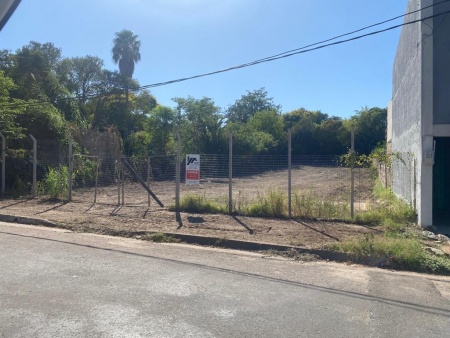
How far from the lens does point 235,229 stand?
10.2 meters

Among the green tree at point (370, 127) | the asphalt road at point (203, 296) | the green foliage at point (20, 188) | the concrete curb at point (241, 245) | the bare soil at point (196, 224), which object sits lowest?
the asphalt road at point (203, 296)

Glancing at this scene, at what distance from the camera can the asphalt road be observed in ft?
14.8

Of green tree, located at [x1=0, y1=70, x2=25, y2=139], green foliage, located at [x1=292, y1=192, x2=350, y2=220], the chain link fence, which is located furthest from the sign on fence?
green tree, located at [x1=0, y1=70, x2=25, y2=139]

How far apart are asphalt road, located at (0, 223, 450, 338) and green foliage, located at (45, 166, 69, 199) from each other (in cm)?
745

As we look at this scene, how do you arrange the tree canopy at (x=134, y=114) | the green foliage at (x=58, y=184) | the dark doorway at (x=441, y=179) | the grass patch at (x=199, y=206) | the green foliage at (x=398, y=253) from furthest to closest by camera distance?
the tree canopy at (x=134, y=114)
the green foliage at (x=58, y=184)
the dark doorway at (x=441, y=179)
the grass patch at (x=199, y=206)
the green foliage at (x=398, y=253)

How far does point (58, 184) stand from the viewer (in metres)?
15.6

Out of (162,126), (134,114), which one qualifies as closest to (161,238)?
(162,126)

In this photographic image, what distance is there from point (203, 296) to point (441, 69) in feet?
27.9

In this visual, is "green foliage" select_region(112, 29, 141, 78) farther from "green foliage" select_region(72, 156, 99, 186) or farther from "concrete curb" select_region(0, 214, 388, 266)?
"concrete curb" select_region(0, 214, 388, 266)

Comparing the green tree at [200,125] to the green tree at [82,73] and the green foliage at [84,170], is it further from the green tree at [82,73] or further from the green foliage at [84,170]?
the green foliage at [84,170]

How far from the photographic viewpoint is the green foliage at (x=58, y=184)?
1554 cm

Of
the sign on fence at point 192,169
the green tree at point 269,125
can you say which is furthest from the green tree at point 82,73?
the sign on fence at point 192,169

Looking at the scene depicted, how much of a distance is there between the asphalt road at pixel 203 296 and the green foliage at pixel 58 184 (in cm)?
745

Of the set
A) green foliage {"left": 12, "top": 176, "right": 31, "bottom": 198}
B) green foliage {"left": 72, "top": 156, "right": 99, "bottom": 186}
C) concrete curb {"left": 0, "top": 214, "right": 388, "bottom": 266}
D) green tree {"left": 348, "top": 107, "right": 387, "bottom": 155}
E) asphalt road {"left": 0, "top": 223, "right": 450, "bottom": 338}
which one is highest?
green tree {"left": 348, "top": 107, "right": 387, "bottom": 155}
